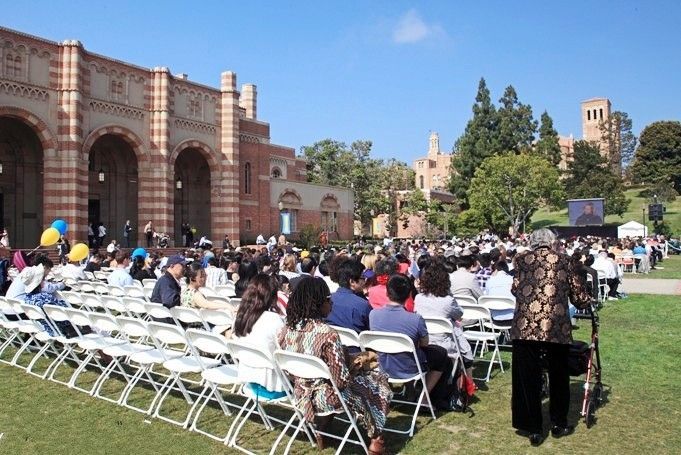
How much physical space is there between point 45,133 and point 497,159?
38970 millimetres

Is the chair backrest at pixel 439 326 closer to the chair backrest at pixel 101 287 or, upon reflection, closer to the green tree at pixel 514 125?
the chair backrest at pixel 101 287

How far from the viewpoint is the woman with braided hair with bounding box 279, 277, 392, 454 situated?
4070mm

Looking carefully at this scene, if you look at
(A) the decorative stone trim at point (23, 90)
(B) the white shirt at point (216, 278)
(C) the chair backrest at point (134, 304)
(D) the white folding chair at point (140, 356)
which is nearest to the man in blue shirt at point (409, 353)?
(D) the white folding chair at point (140, 356)

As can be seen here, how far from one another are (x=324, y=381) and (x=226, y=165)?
27131 mm

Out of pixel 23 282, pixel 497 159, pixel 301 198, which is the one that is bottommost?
pixel 23 282

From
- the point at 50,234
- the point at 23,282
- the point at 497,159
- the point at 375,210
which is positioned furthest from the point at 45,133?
the point at 497,159

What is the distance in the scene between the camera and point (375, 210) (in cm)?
4947

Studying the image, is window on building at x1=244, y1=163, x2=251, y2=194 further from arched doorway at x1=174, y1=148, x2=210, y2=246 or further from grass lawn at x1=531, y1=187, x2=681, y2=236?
grass lawn at x1=531, y1=187, x2=681, y2=236

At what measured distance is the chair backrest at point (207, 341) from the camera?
4.52 metres

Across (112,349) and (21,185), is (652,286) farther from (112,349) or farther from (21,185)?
(21,185)

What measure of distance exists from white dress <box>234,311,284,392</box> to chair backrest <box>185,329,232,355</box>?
0.17 m

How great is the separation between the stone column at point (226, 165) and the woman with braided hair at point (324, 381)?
26.5 m

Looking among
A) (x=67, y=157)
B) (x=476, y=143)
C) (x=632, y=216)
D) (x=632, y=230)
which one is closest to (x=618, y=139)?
(x=632, y=216)

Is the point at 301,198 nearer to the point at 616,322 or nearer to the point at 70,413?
the point at 616,322
